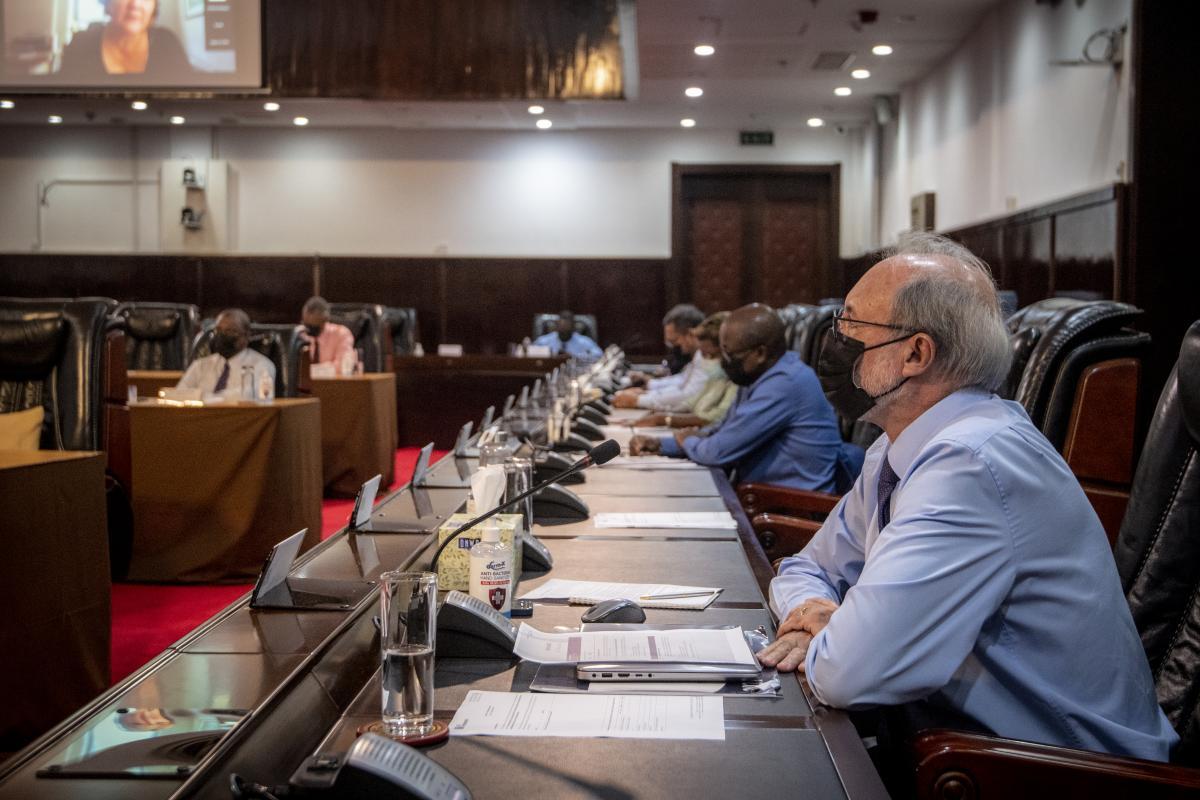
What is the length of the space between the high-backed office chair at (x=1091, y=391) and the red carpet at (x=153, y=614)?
102 inches

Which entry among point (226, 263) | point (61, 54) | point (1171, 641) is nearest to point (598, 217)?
point (226, 263)

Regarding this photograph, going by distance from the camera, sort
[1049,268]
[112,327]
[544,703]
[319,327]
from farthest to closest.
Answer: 1. [319,327]
2. [1049,268]
3. [112,327]
4. [544,703]

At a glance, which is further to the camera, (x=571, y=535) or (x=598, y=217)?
(x=598, y=217)

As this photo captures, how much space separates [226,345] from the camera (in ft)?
18.7

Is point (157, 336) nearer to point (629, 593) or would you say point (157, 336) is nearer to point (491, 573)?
point (629, 593)

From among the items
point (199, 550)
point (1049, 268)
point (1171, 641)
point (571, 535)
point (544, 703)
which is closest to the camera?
point (544, 703)

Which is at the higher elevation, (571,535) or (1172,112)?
(1172,112)

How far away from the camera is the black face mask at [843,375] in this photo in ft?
5.45

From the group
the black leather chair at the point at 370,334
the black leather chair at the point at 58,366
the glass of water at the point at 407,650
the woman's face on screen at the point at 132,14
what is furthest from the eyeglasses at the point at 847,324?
the black leather chair at the point at 370,334

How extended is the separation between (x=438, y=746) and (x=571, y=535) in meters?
1.22

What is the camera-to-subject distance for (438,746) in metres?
1.17

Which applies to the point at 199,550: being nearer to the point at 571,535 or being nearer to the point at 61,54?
the point at 571,535

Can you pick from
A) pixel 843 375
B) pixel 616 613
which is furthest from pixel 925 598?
pixel 843 375

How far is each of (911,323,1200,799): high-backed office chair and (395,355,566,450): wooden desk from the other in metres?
7.38
